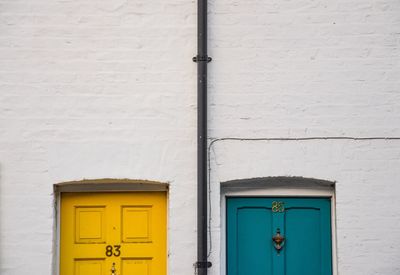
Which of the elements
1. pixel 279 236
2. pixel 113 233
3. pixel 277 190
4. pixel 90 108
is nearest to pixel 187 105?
pixel 90 108

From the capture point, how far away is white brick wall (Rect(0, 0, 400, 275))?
7.92 metres

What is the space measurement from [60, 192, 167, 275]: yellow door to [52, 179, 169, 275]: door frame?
0.05 meters

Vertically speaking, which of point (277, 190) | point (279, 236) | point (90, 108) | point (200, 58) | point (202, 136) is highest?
point (200, 58)

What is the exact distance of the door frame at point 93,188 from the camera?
8031mm

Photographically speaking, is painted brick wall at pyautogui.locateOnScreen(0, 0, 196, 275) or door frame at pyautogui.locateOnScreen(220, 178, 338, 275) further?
door frame at pyautogui.locateOnScreen(220, 178, 338, 275)

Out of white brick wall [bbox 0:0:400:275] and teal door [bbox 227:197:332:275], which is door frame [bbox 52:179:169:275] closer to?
white brick wall [bbox 0:0:400:275]

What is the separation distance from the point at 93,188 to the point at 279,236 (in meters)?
1.93

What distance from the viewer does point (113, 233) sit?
8109mm

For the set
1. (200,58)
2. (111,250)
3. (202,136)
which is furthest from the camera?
(111,250)

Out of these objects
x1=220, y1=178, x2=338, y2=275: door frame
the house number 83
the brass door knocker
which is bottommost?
the house number 83

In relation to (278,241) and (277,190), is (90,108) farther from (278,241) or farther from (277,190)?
(278,241)

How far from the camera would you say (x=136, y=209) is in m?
8.16

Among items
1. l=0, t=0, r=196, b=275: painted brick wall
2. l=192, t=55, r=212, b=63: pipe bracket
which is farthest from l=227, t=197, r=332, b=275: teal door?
l=192, t=55, r=212, b=63: pipe bracket

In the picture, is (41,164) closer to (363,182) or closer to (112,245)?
(112,245)
